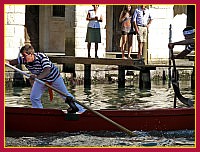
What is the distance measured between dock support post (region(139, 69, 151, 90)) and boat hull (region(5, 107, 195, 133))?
8.10m

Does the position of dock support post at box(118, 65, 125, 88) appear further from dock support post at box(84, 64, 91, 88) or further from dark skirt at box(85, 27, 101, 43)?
dark skirt at box(85, 27, 101, 43)

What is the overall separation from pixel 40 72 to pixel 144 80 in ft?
29.1

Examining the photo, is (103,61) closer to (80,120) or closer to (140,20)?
(140,20)

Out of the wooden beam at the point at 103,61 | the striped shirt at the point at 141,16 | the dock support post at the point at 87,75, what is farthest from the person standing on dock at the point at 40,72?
the dock support post at the point at 87,75

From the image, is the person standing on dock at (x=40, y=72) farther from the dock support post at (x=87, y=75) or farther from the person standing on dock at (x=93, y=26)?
the dock support post at (x=87, y=75)

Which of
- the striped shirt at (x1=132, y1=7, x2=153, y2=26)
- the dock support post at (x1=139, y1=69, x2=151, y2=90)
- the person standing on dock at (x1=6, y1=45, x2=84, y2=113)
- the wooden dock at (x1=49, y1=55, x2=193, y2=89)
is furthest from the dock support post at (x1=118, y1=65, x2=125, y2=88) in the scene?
the person standing on dock at (x1=6, y1=45, x2=84, y2=113)

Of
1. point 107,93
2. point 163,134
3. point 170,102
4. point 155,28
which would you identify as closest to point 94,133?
point 163,134

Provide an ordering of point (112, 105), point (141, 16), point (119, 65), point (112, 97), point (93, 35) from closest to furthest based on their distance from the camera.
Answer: point (112, 105) < point (112, 97) < point (119, 65) < point (141, 16) < point (93, 35)

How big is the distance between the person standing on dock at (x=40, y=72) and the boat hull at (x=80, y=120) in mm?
229

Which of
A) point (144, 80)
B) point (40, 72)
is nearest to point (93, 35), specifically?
point (144, 80)

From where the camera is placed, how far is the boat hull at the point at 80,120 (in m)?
11.5

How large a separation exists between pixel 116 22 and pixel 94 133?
47.8 ft

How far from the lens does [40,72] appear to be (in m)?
11.7

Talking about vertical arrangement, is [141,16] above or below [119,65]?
above
